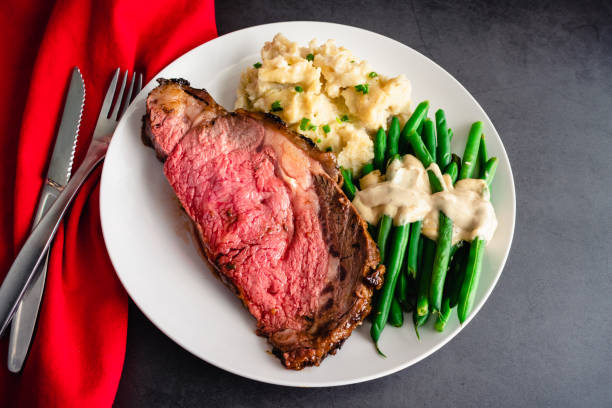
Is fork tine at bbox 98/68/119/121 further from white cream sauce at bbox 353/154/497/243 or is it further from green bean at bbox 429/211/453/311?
green bean at bbox 429/211/453/311

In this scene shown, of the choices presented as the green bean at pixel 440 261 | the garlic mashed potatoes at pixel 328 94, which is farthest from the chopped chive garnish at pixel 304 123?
the green bean at pixel 440 261

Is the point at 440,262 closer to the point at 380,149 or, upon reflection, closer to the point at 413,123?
the point at 380,149

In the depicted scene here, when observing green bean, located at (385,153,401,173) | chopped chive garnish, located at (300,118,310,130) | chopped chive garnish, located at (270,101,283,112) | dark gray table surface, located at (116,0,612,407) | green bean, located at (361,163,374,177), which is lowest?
dark gray table surface, located at (116,0,612,407)

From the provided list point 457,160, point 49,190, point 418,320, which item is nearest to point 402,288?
point 418,320

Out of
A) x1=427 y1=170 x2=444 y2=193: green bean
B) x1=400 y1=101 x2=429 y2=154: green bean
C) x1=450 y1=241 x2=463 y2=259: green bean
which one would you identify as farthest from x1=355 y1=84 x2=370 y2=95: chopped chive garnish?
x1=450 y1=241 x2=463 y2=259: green bean

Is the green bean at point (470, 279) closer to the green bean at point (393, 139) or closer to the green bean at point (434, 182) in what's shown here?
the green bean at point (434, 182)

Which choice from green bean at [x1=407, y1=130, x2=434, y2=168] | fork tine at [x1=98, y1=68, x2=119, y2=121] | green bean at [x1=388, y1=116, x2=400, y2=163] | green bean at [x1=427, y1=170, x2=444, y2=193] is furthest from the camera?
fork tine at [x1=98, y1=68, x2=119, y2=121]

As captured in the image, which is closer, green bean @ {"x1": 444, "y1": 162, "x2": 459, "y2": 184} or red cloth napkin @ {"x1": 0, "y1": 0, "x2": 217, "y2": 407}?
red cloth napkin @ {"x1": 0, "y1": 0, "x2": 217, "y2": 407}
